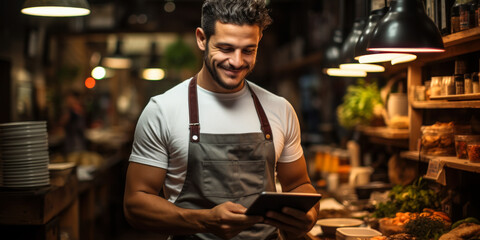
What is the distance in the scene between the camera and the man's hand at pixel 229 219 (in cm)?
208

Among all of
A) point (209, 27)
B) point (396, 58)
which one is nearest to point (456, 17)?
point (396, 58)

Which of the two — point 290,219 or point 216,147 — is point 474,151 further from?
point 216,147

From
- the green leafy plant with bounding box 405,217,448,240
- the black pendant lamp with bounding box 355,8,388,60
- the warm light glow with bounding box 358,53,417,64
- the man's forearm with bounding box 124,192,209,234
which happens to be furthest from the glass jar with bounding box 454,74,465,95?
the man's forearm with bounding box 124,192,209,234

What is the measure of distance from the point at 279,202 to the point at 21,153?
82.3 inches

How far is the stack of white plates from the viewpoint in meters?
3.41

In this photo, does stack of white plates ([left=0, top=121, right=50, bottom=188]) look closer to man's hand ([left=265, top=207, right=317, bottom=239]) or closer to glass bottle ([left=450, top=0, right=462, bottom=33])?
man's hand ([left=265, top=207, right=317, bottom=239])

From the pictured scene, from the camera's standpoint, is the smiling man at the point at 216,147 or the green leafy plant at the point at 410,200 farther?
the green leafy plant at the point at 410,200

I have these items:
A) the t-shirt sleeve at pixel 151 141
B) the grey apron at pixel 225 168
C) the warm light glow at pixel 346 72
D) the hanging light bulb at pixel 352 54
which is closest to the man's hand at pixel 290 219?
the grey apron at pixel 225 168

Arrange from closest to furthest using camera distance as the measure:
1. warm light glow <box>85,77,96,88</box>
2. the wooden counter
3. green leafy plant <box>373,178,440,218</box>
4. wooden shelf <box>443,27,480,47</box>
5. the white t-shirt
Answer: the white t-shirt
wooden shelf <box>443,27,480,47</box>
green leafy plant <box>373,178,440,218</box>
the wooden counter
warm light glow <box>85,77,96,88</box>

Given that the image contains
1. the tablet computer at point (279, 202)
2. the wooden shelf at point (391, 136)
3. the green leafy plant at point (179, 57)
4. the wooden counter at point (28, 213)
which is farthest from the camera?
the green leafy plant at point (179, 57)

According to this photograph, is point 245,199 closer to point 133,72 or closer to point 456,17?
point 456,17

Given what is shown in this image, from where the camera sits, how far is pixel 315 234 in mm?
3367

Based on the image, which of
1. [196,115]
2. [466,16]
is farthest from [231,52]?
Result: [466,16]

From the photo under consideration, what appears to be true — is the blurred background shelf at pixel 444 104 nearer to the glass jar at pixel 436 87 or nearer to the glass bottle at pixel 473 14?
the glass jar at pixel 436 87
